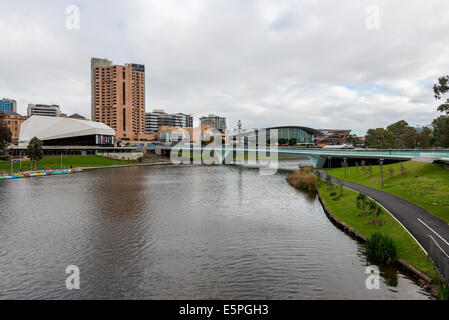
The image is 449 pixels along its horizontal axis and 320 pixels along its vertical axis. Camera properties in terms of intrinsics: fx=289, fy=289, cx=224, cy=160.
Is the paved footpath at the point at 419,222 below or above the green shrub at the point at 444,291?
above

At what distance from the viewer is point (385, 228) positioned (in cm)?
2219

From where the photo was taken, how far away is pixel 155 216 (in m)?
31.1

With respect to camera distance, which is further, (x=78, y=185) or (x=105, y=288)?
(x=78, y=185)

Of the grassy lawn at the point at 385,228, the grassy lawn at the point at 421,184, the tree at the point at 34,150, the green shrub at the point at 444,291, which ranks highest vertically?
the tree at the point at 34,150

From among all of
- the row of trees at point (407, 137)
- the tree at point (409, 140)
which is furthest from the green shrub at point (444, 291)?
the tree at point (409, 140)

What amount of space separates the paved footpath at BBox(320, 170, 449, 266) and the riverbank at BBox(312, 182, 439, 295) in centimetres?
56

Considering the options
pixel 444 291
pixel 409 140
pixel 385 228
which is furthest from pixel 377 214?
pixel 409 140

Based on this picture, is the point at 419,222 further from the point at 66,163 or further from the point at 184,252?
the point at 66,163

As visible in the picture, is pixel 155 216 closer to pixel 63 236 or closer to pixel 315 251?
pixel 63 236

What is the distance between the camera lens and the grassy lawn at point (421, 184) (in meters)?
26.0

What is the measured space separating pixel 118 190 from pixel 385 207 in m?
40.2

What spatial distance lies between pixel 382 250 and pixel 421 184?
19891 mm

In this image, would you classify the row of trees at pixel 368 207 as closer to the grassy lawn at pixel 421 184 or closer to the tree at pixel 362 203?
the tree at pixel 362 203

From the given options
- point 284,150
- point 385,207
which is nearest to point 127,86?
point 284,150
